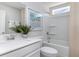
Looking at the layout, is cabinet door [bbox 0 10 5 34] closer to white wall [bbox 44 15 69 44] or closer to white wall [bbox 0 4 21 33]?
white wall [bbox 0 4 21 33]

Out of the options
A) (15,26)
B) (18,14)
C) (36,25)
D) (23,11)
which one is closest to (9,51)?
(15,26)

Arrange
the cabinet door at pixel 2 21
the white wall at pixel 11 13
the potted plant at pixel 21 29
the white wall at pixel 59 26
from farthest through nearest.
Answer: the white wall at pixel 59 26 → the potted plant at pixel 21 29 → the white wall at pixel 11 13 → the cabinet door at pixel 2 21

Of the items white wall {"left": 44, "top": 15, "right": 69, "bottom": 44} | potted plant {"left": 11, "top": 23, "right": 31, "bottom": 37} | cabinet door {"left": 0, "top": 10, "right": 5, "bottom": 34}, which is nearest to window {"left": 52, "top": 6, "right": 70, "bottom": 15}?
white wall {"left": 44, "top": 15, "right": 69, "bottom": 44}

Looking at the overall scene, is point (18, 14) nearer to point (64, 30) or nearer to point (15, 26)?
point (15, 26)

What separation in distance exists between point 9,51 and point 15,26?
1103mm

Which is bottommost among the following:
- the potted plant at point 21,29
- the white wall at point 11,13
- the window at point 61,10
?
the potted plant at point 21,29

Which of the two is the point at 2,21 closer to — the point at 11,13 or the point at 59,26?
the point at 11,13

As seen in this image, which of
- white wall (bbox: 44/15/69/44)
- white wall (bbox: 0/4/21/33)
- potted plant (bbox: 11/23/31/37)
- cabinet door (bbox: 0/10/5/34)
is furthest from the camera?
white wall (bbox: 44/15/69/44)

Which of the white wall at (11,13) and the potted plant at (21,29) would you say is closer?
the white wall at (11,13)

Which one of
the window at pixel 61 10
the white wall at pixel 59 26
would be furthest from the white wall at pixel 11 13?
the window at pixel 61 10

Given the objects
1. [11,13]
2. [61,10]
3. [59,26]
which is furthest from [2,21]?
[61,10]

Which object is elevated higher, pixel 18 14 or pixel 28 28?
pixel 18 14

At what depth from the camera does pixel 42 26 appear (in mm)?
3051

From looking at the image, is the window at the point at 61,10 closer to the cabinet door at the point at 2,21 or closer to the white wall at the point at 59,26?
the white wall at the point at 59,26
